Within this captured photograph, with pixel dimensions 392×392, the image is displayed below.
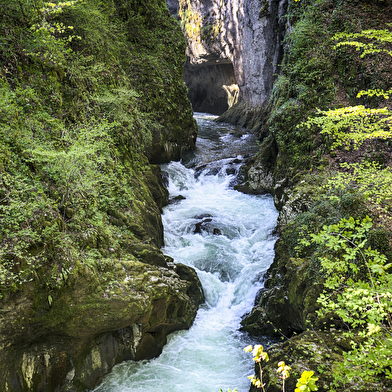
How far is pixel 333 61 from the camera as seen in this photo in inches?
387

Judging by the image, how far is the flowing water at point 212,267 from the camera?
5699 mm

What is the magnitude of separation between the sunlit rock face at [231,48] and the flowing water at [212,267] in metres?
9.02

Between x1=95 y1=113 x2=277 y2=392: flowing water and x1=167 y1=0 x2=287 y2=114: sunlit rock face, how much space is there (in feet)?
29.6

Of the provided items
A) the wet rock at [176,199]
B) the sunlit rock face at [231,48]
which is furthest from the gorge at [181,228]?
the sunlit rock face at [231,48]

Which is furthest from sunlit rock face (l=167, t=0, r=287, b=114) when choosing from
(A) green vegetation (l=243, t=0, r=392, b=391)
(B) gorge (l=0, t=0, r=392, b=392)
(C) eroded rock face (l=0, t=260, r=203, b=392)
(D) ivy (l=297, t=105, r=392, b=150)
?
(C) eroded rock face (l=0, t=260, r=203, b=392)

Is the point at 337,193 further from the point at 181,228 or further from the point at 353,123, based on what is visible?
the point at 181,228

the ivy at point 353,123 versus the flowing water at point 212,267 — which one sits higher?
the ivy at point 353,123

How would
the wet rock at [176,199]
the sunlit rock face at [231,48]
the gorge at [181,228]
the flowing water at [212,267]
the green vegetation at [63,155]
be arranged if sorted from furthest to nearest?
the sunlit rock face at [231,48], the wet rock at [176,199], the flowing water at [212,267], the green vegetation at [63,155], the gorge at [181,228]

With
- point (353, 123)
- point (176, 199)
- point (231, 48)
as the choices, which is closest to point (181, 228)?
point (176, 199)

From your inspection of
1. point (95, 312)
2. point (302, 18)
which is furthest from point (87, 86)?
point (302, 18)

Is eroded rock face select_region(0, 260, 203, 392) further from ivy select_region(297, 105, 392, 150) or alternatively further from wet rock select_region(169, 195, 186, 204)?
wet rock select_region(169, 195, 186, 204)

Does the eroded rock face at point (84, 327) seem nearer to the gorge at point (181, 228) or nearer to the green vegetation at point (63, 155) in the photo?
the gorge at point (181, 228)

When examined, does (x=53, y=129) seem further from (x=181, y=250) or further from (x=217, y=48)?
(x=217, y=48)

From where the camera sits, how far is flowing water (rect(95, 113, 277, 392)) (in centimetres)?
570
